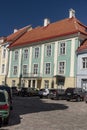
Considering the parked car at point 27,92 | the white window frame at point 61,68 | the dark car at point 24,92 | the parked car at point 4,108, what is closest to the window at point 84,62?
the white window frame at point 61,68

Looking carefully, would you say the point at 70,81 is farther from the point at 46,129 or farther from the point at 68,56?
the point at 46,129

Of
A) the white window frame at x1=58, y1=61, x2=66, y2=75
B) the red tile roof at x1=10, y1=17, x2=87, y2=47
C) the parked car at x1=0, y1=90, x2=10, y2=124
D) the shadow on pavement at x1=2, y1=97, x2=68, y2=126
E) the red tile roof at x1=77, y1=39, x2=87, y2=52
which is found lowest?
the shadow on pavement at x1=2, y1=97, x2=68, y2=126

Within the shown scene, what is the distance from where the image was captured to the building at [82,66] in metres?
37.2

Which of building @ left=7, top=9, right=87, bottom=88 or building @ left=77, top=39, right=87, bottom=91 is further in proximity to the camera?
building @ left=7, top=9, right=87, bottom=88

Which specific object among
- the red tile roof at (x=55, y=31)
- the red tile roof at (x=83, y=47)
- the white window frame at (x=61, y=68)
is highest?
the red tile roof at (x=55, y=31)

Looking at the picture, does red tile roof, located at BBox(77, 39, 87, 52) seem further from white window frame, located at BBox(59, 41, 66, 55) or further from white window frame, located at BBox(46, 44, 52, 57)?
white window frame, located at BBox(46, 44, 52, 57)

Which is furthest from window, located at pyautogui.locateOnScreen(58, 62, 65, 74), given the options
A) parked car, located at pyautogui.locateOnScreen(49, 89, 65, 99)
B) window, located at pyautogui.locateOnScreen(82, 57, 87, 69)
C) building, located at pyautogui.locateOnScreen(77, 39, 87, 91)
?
parked car, located at pyautogui.locateOnScreen(49, 89, 65, 99)

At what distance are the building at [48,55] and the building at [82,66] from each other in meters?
0.71

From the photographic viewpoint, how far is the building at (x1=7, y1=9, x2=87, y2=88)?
39.6 meters

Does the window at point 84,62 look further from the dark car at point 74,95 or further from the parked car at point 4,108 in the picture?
the parked car at point 4,108

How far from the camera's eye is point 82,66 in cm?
3781

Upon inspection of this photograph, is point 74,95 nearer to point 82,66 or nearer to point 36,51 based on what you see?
point 82,66

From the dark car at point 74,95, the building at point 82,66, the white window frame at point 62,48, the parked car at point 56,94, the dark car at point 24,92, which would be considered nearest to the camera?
the dark car at point 74,95

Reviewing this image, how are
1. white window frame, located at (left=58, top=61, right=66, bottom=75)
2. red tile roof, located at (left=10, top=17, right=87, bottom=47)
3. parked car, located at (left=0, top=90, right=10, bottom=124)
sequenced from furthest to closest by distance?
1. red tile roof, located at (left=10, top=17, right=87, bottom=47)
2. white window frame, located at (left=58, top=61, right=66, bottom=75)
3. parked car, located at (left=0, top=90, right=10, bottom=124)
